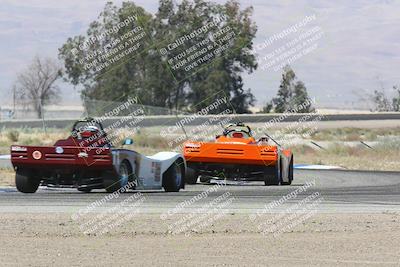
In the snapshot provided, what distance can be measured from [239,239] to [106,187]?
6267 mm

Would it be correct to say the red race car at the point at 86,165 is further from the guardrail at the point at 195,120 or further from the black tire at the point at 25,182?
the guardrail at the point at 195,120

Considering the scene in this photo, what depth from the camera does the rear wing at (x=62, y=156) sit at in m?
17.4

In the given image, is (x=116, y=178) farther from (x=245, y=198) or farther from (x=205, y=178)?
(x=205, y=178)

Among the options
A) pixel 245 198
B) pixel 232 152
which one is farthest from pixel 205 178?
pixel 245 198

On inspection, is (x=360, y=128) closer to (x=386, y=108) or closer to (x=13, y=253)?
(x=386, y=108)

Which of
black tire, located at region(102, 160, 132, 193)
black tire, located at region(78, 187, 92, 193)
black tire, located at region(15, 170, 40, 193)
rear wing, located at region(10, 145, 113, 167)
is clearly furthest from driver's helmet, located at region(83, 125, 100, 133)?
black tire, located at region(15, 170, 40, 193)

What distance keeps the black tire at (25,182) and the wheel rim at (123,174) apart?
1.75 meters

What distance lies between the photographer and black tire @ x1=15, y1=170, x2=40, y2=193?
1814 centimetres

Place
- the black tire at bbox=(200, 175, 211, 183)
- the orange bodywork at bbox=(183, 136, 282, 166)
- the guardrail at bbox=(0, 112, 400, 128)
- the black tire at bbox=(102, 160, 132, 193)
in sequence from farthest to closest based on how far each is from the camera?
1. the guardrail at bbox=(0, 112, 400, 128)
2. the black tire at bbox=(200, 175, 211, 183)
3. the orange bodywork at bbox=(183, 136, 282, 166)
4. the black tire at bbox=(102, 160, 132, 193)

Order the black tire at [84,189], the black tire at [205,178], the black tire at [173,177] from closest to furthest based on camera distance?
the black tire at [84,189] → the black tire at [173,177] → the black tire at [205,178]

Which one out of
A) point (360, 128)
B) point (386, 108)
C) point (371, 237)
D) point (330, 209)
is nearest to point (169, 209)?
point (330, 209)

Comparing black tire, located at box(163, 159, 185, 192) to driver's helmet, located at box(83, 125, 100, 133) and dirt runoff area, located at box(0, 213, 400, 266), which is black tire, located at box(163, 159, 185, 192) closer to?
driver's helmet, located at box(83, 125, 100, 133)

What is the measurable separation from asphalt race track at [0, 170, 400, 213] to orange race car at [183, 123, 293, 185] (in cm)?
32

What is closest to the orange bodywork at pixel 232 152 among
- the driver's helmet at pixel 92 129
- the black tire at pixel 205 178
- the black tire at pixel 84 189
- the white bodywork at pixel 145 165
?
the black tire at pixel 205 178
